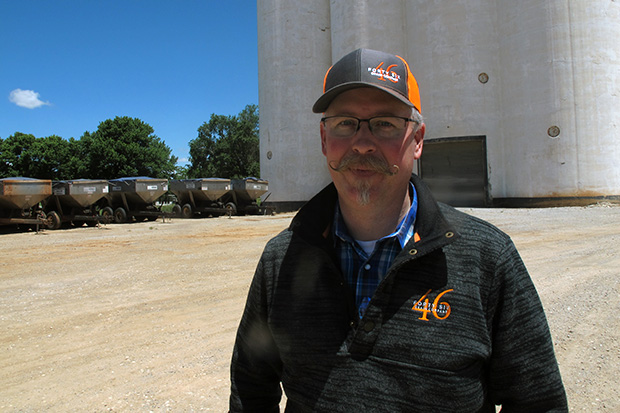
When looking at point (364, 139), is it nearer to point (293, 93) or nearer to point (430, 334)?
point (430, 334)

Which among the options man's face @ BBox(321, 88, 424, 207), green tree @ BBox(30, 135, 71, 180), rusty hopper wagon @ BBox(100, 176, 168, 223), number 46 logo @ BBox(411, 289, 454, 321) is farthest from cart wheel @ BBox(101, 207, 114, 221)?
green tree @ BBox(30, 135, 71, 180)

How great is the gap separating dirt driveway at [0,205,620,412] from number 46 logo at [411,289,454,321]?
248 centimetres

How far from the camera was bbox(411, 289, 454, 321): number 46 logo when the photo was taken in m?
1.46

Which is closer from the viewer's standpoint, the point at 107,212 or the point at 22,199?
the point at 22,199

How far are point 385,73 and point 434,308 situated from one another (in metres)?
0.82

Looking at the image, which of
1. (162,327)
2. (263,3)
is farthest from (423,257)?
(263,3)

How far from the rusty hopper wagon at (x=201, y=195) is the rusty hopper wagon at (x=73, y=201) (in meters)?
5.58

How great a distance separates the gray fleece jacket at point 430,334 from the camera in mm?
1434

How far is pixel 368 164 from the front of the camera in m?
1.63

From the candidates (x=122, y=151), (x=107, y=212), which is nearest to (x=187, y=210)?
(x=107, y=212)

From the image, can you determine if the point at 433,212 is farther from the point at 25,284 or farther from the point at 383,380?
the point at 25,284

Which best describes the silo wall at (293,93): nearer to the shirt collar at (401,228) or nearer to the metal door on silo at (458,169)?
the metal door on silo at (458,169)

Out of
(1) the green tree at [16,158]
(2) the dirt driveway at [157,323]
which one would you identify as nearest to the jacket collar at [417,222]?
(2) the dirt driveway at [157,323]

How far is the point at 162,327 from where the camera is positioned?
17.3 ft
